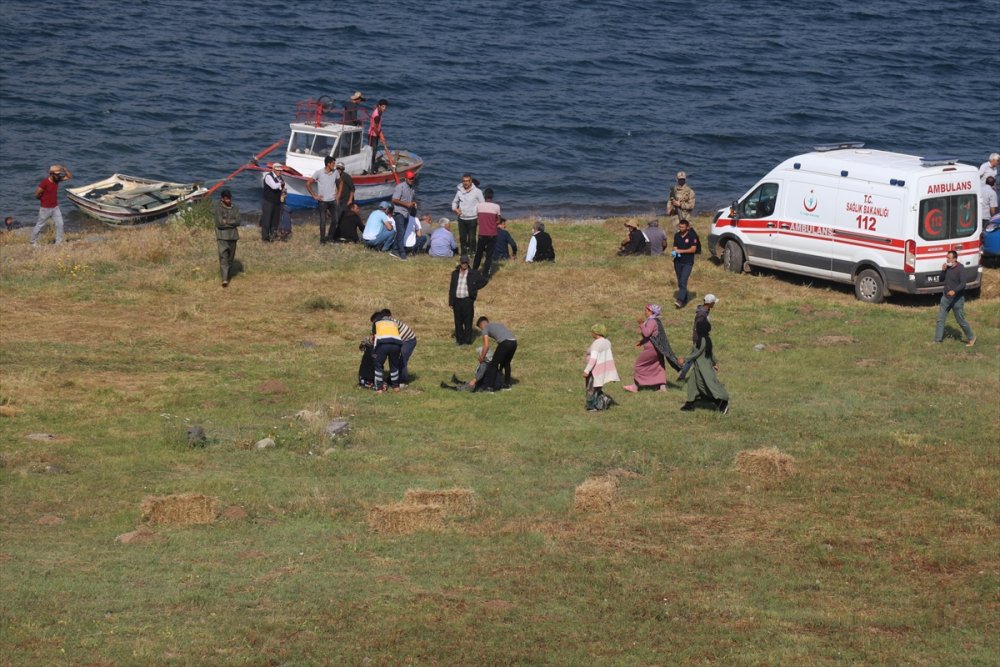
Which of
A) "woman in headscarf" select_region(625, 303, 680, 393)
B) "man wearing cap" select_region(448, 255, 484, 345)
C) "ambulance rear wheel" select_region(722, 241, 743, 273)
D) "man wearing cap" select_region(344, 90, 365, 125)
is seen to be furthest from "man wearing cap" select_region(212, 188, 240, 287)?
"man wearing cap" select_region(344, 90, 365, 125)

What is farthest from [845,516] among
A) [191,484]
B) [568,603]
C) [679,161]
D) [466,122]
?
[466,122]

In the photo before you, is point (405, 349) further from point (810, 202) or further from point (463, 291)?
point (810, 202)

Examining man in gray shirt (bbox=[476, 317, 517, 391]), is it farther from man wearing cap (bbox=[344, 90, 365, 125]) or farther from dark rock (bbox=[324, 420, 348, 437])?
man wearing cap (bbox=[344, 90, 365, 125])

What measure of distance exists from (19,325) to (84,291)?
2.18 metres

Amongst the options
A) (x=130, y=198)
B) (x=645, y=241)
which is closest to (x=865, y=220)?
(x=645, y=241)

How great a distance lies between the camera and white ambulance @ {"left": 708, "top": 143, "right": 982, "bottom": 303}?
2527 centimetres

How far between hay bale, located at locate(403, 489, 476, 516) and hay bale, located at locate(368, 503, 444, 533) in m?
0.24

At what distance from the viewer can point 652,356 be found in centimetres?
2086

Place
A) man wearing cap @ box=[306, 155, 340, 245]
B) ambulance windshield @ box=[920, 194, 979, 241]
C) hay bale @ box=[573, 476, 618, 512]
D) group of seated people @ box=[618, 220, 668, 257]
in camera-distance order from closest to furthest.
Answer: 1. hay bale @ box=[573, 476, 618, 512]
2. ambulance windshield @ box=[920, 194, 979, 241]
3. group of seated people @ box=[618, 220, 668, 257]
4. man wearing cap @ box=[306, 155, 340, 245]

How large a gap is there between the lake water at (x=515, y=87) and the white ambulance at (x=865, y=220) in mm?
12895

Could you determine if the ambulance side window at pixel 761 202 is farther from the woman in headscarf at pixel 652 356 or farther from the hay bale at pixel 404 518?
the hay bale at pixel 404 518

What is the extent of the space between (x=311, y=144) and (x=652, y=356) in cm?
2045

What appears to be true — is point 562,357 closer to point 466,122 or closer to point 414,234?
point 414,234

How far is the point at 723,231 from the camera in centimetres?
2884
